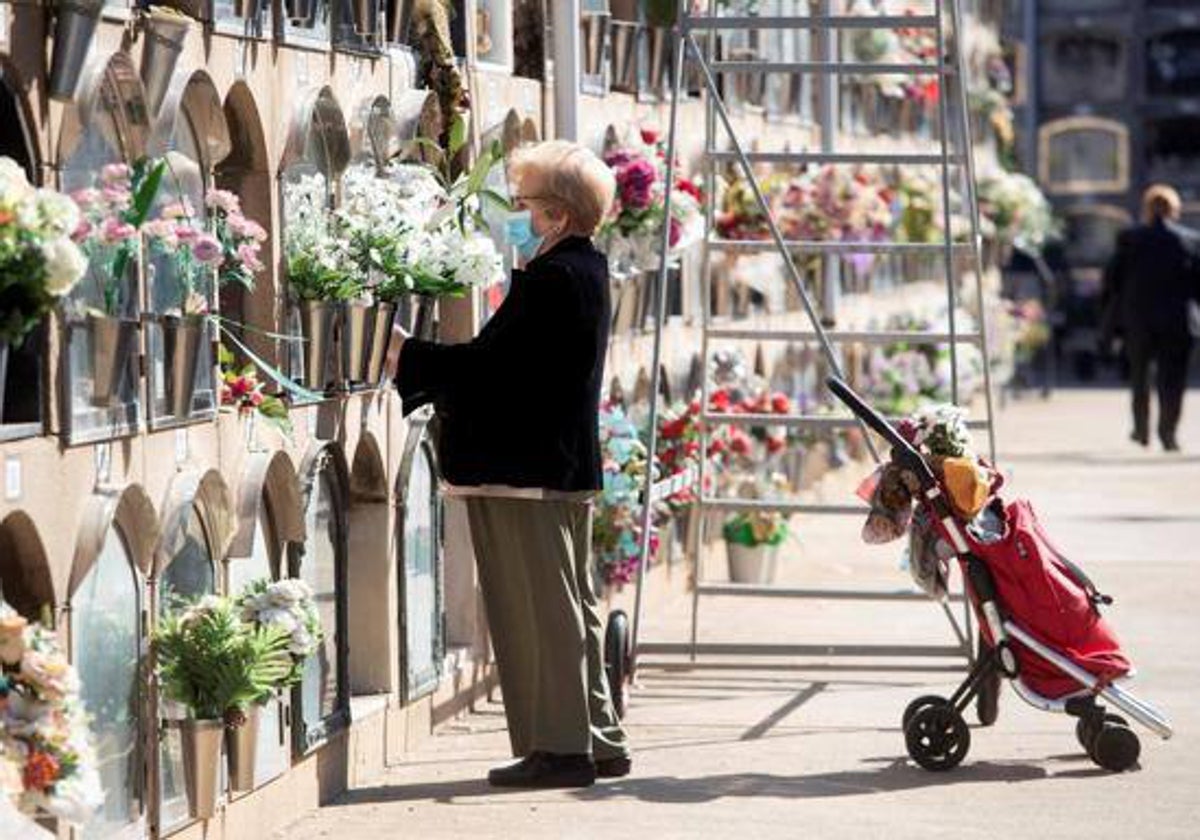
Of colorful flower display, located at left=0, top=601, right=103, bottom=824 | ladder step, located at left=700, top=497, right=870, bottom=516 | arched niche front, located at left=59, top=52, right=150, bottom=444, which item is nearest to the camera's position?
colorful flower display, located at left=0, top=601, right=103, bottom=824

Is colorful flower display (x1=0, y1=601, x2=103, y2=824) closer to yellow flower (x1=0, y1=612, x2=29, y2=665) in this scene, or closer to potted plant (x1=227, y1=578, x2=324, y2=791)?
yellow flower (x1=0, y1=612, x2=29, y2=665)

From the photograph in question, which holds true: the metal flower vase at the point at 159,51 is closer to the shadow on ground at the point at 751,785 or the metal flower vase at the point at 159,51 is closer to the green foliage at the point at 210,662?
the green foliage at the point at 210,662

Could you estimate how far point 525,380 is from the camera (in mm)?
7293

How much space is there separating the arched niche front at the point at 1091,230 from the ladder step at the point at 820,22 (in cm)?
2945

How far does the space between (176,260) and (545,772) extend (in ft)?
6.13

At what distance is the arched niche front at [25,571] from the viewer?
5500 mm

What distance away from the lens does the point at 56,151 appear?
18.3 feet

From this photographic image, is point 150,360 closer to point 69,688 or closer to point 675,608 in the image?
point 69,688

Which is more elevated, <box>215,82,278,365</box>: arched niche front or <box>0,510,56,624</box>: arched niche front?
<box>215,82,278,365</box>: arched niche front

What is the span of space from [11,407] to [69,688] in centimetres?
69

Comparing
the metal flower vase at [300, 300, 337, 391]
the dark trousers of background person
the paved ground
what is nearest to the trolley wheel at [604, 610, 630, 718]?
the paved ground

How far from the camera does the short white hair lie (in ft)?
24.2

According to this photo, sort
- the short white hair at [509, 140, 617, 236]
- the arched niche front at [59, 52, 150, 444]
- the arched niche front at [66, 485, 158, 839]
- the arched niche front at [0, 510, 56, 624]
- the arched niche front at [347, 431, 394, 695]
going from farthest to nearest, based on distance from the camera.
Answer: the arched niche front at [347, 431, 394, 695]
the short white hair at [509, 140, 617, 236]
the arched niche front at [66, 485, 158, 839]
the arched niche front at [59, 52, 150, 444]
the arched niche front at [0, 510, 56, 624]

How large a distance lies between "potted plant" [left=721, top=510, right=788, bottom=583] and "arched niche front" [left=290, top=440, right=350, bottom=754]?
4248 millimetres
